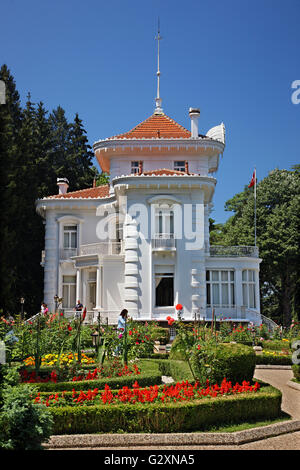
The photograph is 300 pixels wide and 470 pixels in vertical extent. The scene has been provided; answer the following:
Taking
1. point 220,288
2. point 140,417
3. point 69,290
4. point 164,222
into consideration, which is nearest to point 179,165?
point 164,222

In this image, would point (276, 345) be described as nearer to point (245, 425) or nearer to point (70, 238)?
point (245, 425)

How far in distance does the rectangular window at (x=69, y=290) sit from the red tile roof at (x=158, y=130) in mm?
9900

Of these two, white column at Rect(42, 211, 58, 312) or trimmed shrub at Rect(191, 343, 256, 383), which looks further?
white column at Rect(42, 211, 58, 312)

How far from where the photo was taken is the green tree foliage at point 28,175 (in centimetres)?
2606

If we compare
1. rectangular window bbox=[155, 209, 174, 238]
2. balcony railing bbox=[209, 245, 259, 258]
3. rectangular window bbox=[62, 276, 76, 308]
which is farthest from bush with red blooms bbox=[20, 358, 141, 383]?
rectangular window bbox=[62, 276, 76, 308]

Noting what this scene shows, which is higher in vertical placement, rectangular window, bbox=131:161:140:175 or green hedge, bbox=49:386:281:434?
rectangular window, bbox=131:161:140:175

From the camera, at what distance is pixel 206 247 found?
2983cm

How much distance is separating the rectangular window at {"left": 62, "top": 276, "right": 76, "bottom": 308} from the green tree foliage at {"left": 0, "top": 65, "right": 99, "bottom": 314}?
11.3ft

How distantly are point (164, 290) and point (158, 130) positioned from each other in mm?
11645

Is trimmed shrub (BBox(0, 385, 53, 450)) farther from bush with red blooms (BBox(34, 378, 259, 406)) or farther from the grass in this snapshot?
the grass

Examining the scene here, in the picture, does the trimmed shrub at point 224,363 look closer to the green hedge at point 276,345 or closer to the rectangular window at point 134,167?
the green hedge at point 276,345

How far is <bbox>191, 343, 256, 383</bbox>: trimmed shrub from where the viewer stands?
11.1m

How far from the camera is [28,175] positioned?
34.2m

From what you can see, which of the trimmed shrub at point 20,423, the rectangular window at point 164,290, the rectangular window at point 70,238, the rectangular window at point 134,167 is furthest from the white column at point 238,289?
the trimmed shrub at point 20,423
